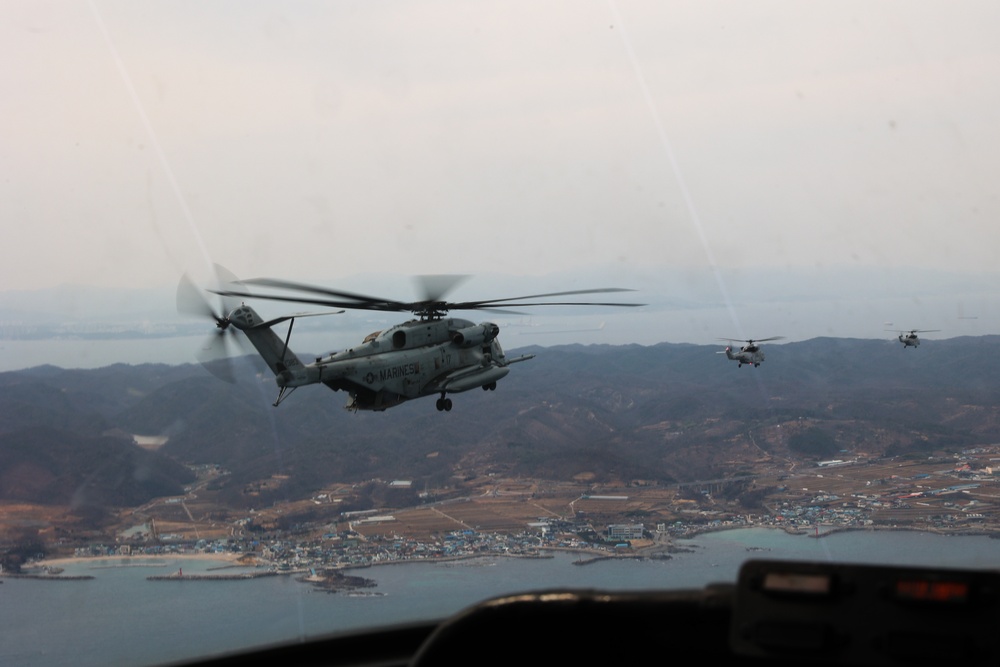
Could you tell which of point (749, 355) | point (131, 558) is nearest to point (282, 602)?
point (131, 558)

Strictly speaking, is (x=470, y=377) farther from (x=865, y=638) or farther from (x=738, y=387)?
(x=738, y=387)

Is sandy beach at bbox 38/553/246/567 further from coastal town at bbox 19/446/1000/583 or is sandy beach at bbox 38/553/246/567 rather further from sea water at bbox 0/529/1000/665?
sea water at bbox 0/529/1000/665

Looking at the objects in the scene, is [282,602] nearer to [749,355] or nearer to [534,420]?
[749,355]

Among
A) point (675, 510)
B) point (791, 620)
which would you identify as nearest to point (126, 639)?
point (791, 620)

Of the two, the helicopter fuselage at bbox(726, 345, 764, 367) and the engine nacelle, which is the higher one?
the engine nacelle

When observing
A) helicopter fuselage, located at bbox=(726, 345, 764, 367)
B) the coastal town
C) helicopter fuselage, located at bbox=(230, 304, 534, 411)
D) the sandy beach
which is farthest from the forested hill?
helicopter fuselage, located at bbox=(230, 304, 534, 411)

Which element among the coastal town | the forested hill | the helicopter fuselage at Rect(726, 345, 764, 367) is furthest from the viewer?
the forested hill
